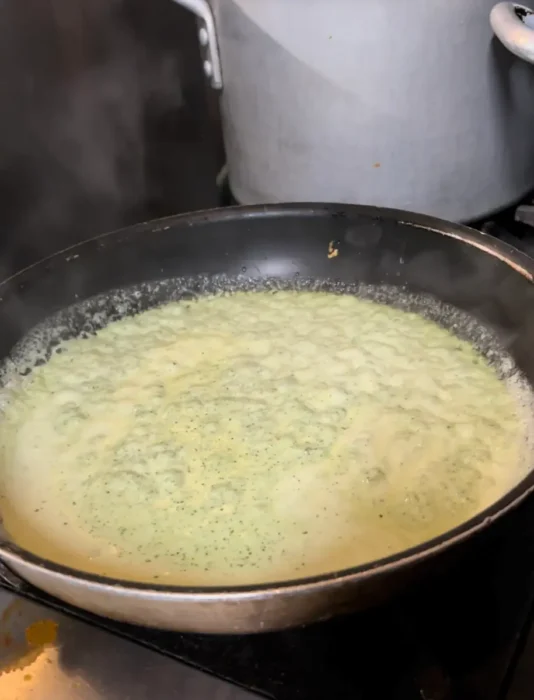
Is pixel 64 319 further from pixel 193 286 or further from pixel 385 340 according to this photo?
pixel 385 340

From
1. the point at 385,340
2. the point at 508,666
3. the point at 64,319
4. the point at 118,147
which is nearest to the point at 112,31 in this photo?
the point at 118,147

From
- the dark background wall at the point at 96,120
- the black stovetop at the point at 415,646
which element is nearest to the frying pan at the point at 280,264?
the dark background wall at the point at 96,120

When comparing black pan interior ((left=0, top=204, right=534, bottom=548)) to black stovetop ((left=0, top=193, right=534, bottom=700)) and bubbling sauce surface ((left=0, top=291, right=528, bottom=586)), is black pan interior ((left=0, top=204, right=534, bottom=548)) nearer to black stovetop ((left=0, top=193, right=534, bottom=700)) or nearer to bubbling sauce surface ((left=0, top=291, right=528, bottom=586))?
bubbling sauce surface ((left=0, top=291, right=528, bottom=586))

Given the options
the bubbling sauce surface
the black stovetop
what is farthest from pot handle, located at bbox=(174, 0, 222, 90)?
the black stovetop

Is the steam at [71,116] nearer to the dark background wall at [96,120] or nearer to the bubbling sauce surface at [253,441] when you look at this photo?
the dark background wall at [96,120]

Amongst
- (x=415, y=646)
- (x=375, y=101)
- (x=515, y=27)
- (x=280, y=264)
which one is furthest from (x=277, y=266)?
(x=415, y=646)

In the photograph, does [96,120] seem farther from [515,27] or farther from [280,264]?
[515,27]
